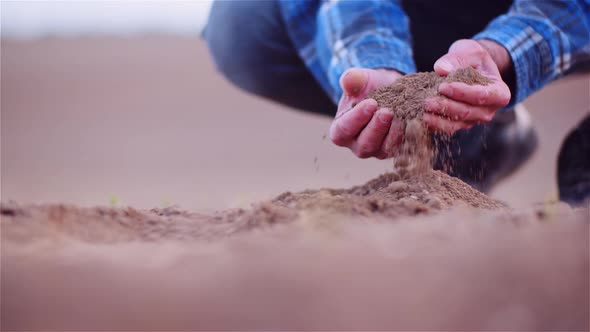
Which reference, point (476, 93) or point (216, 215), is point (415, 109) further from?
point (216, 215)

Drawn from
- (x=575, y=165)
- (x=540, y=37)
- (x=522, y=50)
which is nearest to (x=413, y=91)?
(x=522, y=50)

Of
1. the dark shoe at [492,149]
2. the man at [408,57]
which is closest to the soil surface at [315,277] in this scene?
the man at [408,57]

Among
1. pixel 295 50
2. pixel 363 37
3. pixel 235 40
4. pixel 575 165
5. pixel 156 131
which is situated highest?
pixel 156 131

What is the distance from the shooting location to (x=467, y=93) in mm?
1706

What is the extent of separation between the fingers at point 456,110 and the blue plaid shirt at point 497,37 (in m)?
0.32

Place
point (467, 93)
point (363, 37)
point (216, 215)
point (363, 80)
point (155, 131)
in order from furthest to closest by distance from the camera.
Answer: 1. point (155, 131)
2. point (363, 37)
3. point (363, 80)
4. point (467, 93)
5. point (216, 215)

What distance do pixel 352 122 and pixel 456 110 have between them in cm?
33

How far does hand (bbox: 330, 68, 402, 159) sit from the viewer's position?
1.78m

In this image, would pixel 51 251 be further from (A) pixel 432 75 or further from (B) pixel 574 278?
Result: (A) pixel 432 75

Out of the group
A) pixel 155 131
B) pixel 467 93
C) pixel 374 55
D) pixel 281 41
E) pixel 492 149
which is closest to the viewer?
pixel 467 93

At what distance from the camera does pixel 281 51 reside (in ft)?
9.98

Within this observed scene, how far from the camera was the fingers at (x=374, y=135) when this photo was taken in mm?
1771

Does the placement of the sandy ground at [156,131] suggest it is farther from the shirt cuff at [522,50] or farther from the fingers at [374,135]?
the fingers at [374,135]

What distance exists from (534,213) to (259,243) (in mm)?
681
